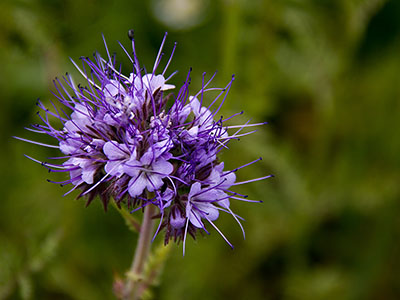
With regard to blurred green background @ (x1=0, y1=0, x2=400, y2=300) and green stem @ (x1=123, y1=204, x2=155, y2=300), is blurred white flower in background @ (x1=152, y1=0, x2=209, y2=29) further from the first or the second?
green stem @ (x1=123, y1=204, x2=155, y2=300)

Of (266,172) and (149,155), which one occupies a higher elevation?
(266,172)

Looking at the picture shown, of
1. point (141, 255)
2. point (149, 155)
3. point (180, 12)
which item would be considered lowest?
point (141, 255)

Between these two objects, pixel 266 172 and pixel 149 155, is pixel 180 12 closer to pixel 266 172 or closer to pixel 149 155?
pixel 266 172

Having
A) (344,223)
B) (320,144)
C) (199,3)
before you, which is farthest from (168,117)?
(199,3)

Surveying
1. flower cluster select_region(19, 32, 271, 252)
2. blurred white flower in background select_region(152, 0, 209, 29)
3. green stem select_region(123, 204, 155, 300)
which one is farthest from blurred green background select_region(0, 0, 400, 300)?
flower cluster select_region(19, 32, 271, 252)

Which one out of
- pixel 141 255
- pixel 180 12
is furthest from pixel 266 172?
pixel 141 255

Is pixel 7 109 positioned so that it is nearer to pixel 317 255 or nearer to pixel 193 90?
pixel 193 90

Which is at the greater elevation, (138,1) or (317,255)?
(138,1)
